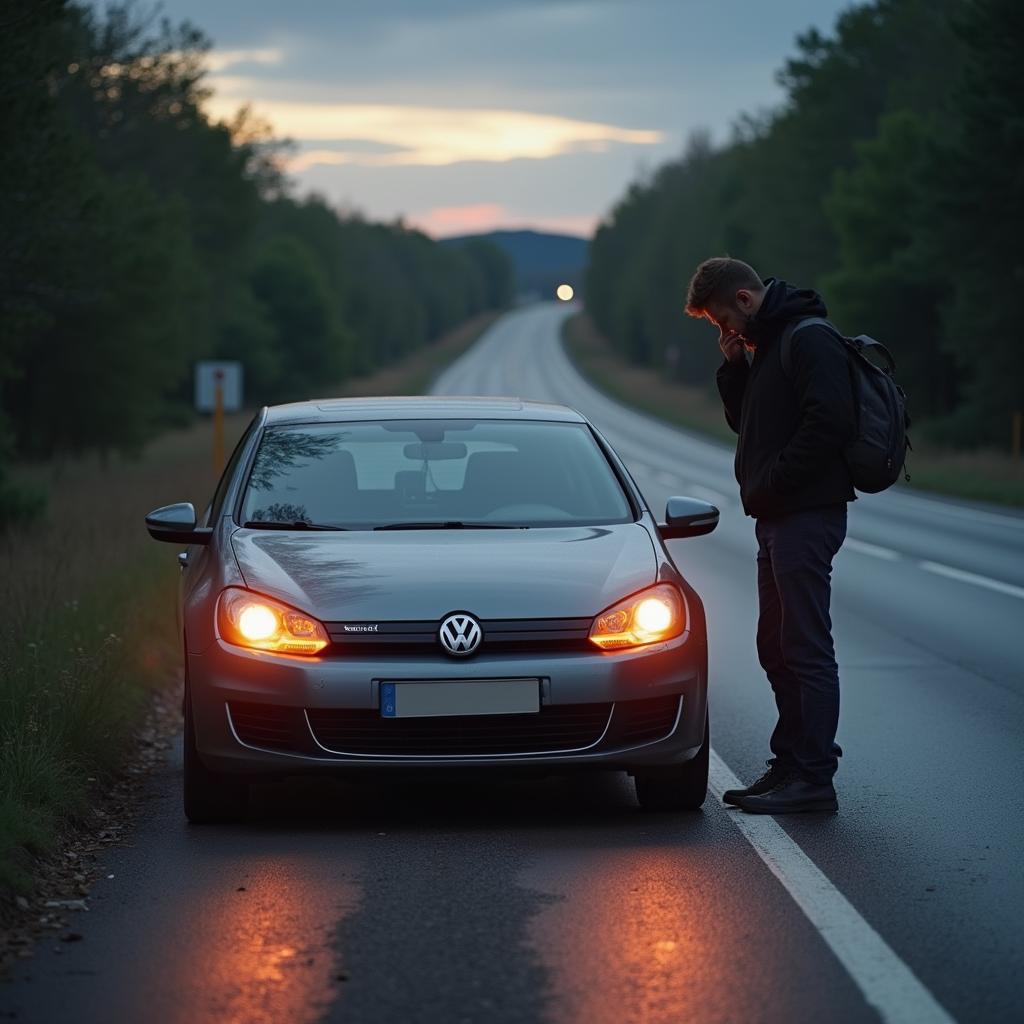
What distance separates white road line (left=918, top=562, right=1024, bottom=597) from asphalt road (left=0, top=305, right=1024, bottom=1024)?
6743 millimetres

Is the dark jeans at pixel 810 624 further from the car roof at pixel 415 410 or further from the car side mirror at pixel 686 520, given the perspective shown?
the car roof at pixel 415 410

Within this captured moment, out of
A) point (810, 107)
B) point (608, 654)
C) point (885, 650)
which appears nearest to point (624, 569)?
point (608, 654)

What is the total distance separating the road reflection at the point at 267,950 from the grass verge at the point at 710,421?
2532 cm

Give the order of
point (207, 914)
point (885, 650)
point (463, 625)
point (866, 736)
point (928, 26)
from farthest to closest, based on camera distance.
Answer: point (928, 26), point (885, 650), point (866, 736), point (463, 625), point (207, 914)

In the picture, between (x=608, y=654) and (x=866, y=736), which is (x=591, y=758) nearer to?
(x=608, y=654)

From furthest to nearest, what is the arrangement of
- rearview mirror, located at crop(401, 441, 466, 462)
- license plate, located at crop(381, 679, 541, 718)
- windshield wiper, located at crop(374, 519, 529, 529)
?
rearview mirror, located at crop(401, 441, 466, 462) → windshield wiper, located at crop(374, 519, 529, 529) → license plate, located at crop(381, 679, 541, 718)

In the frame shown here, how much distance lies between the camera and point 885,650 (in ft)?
39.7

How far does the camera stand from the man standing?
7020mm

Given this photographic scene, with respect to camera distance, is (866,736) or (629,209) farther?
(629,209)

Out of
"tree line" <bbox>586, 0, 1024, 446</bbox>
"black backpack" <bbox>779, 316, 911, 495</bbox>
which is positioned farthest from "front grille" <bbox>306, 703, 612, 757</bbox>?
"tree line" <bbox>586, 0, 1024, 446</bbox>

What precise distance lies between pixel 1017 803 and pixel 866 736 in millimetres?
1632

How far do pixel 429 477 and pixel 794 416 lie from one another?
153cm

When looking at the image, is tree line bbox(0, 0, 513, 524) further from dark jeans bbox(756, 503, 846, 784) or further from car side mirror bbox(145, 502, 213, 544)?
dark jeans bbox(756, 503, 846, 784)

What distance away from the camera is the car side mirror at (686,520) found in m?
7.72
